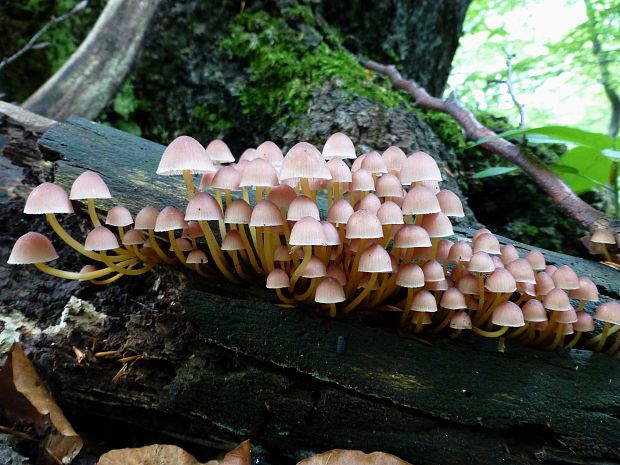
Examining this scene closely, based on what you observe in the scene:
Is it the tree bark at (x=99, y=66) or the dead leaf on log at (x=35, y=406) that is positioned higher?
the tree bark at (x=99, y=66)

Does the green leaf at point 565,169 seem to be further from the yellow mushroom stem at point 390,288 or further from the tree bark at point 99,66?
the tree bark at point 99,66

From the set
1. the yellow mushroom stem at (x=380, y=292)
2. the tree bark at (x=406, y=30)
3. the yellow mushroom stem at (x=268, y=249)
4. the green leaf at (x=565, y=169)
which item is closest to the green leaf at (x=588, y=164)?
the green leaf at (x=565, y=169)

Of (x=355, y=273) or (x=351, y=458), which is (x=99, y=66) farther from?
(x=351, y=458)

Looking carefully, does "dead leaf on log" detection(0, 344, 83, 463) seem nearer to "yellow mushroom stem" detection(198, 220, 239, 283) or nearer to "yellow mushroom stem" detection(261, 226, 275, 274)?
"yellow mushroom stem" detection(198, 220, 239, 283)

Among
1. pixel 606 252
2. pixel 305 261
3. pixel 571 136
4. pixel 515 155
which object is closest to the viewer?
pixel 305 261

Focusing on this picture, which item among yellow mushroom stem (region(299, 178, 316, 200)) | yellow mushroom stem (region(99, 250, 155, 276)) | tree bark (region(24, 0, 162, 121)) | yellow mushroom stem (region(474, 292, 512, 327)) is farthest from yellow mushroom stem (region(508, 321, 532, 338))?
tree bark (region(24, 0, 162, 121))

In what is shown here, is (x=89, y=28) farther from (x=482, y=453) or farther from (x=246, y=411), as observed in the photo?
(x=482, y=453)

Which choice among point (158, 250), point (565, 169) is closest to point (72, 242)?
point (158, 250)
